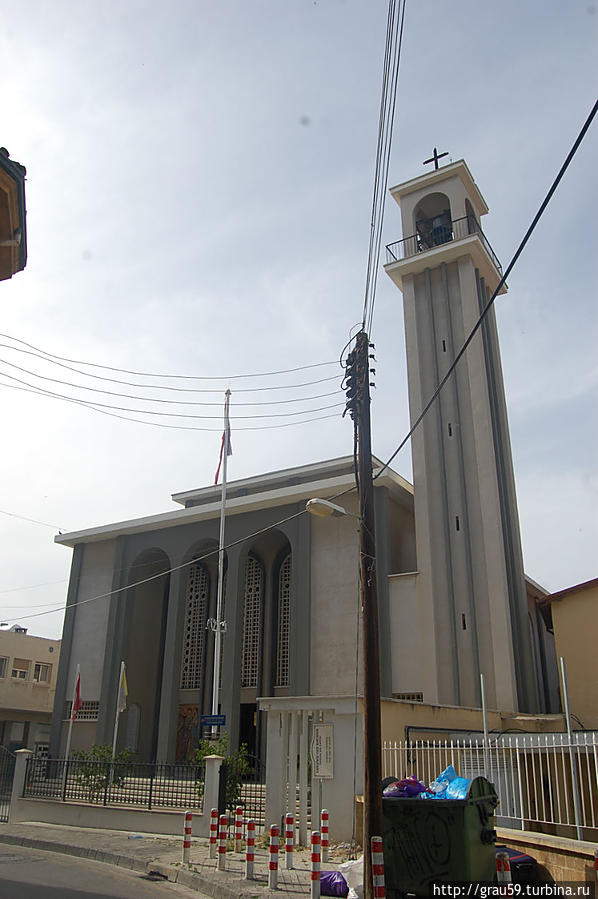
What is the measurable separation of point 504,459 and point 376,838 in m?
18.5

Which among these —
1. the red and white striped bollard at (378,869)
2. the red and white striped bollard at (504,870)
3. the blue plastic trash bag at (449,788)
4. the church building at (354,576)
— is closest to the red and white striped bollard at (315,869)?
the red and white striped bollard at (378,869)

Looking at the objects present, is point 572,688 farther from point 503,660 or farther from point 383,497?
point 383,497

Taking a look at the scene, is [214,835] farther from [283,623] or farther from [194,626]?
[194,626]

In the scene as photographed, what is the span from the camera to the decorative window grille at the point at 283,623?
2845 cm

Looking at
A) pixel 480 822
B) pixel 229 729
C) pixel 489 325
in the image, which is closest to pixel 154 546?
pixel 229 729

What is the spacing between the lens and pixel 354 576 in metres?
24.7

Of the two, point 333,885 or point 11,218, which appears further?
point 11,218

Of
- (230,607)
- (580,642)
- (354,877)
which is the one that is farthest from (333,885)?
(230,607)

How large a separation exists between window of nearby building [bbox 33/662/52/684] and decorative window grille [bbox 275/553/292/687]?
2077cm

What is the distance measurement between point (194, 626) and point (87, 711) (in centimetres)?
528

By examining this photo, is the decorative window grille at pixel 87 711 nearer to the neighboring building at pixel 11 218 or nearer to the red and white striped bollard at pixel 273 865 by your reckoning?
the red and white striped bollard at pixel 273 865

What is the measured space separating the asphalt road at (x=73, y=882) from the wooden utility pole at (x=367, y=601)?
129 inches

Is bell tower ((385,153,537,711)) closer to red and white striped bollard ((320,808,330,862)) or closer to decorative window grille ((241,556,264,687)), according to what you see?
decorative window grille ((241,556,264,687))

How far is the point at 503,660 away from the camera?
21.0 metres
